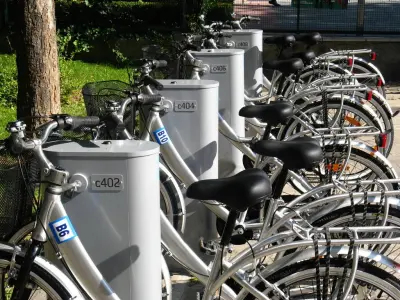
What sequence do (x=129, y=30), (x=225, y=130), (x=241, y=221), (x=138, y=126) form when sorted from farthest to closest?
1. (x=129, y=30)
2. (x=225, y=130)
3. (x=138, y=126)
4. (x=241, y=221)

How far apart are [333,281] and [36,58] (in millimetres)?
2978

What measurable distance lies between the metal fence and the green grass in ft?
8.62

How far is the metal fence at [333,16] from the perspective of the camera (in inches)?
442

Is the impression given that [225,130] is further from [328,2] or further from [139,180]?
[328,2]

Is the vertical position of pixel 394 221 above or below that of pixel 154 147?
below

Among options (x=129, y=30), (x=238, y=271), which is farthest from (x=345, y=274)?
(x=129, y=30)

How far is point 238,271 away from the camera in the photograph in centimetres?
297

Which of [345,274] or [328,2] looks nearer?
[345,274]

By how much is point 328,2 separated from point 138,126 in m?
7.71

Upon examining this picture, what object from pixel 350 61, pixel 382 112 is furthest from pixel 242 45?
pixel 382 112

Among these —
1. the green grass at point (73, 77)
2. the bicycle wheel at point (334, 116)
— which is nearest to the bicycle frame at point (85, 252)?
the bicycle wheel at point (334, 116)

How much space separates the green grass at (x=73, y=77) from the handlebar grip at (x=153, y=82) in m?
3.45

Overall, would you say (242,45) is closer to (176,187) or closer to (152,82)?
(152,82)

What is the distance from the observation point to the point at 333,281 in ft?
9.57
